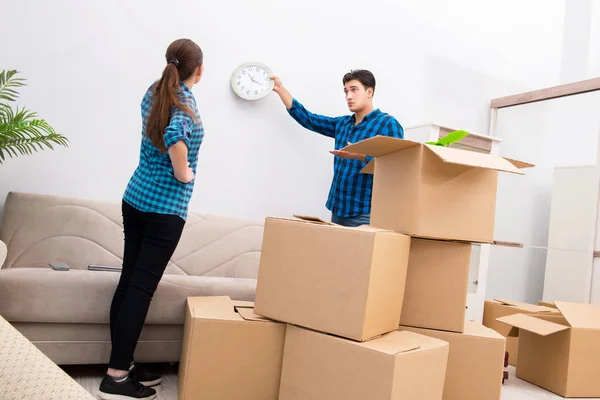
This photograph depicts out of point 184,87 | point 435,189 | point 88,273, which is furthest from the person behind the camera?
point 88,273

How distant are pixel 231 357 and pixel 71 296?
704mm

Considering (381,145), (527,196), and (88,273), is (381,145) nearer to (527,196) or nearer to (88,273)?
(88,273)

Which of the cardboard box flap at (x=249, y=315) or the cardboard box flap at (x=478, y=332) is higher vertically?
the cardboard box flap at (x=478, y=332)

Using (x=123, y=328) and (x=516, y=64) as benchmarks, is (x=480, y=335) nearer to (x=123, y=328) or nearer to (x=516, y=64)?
(x=123, y=328)

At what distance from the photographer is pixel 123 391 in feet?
5.93

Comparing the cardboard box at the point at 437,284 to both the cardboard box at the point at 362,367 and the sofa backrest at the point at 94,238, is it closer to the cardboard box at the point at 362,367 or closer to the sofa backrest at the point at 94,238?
the cardboard box at the point at 362,367

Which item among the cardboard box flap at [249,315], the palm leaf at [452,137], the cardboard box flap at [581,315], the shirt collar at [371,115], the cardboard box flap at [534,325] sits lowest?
the cardboard box flap at [534,325]

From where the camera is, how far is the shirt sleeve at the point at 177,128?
67.7 inches

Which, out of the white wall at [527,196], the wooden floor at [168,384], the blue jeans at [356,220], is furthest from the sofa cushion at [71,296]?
the white wall at [527,196]

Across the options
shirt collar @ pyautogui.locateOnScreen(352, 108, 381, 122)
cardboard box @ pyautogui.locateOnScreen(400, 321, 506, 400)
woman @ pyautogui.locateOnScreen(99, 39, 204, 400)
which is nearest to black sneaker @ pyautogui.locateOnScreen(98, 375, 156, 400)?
woman @ pyautogui.locateOnScreen(99, 39, 204, 400)

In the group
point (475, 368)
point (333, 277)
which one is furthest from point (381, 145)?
point (475, 368)

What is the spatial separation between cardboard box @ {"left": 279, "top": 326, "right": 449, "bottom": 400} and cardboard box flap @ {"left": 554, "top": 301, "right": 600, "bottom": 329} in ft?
4.08

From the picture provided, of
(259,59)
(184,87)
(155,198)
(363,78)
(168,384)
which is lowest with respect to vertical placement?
(168,384)

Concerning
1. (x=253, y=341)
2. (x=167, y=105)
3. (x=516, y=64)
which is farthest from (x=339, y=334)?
(x=516, y=64)
